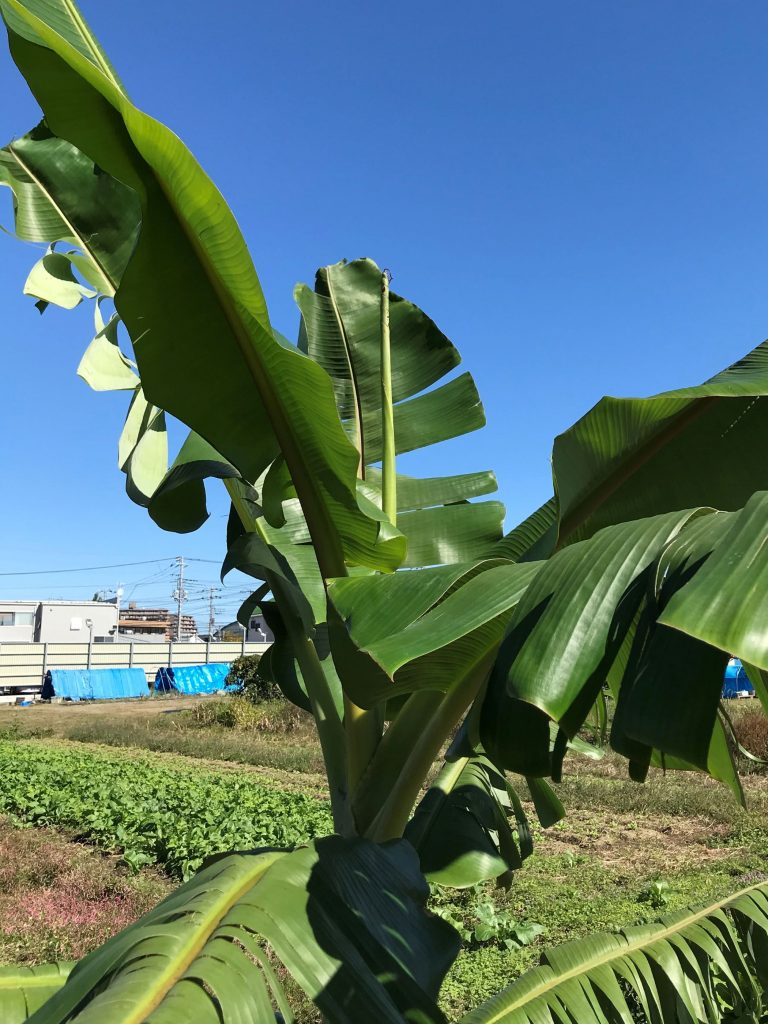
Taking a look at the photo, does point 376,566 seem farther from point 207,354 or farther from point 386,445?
point 207,354

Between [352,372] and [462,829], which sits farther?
[352,372]

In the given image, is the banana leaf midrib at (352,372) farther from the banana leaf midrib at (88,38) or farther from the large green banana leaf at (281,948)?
the large green banana leaf at (281,948)

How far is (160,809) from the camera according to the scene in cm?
688

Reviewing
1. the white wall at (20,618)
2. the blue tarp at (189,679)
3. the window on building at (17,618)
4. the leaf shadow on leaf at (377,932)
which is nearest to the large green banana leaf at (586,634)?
the leaf shadow on leaf at (377,932)

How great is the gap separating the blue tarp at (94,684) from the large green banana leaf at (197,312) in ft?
84.5

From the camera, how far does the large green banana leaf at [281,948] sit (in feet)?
3.33

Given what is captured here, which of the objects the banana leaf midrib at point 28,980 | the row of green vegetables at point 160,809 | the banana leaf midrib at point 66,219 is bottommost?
the row of green vegetables at point 160,809

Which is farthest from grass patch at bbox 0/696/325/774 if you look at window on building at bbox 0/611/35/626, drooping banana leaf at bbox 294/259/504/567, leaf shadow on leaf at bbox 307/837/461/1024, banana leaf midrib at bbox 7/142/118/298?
window on building at bbox 0/611/35/626

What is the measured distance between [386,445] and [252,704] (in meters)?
13.7

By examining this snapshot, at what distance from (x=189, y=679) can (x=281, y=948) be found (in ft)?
90.5

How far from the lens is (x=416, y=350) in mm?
2584

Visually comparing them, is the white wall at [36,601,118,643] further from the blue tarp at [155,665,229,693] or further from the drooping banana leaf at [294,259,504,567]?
the drooping banana leaf at [294,259,504,567]

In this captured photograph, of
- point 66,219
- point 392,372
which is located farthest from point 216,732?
point 66,219

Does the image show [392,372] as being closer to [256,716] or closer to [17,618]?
[256,716]
